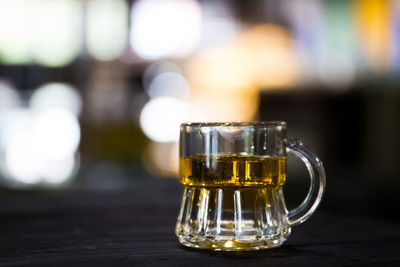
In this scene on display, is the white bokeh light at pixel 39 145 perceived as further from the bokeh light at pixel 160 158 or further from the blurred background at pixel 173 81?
the bokeh light at pixel 160 158

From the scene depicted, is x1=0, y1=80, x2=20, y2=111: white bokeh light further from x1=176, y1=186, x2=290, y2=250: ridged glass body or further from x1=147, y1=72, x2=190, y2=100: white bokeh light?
x1=176, y1=186, x2=290, y2=250: ridged glass body

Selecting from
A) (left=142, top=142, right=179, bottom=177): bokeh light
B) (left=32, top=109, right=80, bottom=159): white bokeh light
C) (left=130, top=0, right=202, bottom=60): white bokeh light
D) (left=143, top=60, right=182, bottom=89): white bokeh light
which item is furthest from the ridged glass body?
(left=130, top=0, right=202, bottom=60): white bokeh light

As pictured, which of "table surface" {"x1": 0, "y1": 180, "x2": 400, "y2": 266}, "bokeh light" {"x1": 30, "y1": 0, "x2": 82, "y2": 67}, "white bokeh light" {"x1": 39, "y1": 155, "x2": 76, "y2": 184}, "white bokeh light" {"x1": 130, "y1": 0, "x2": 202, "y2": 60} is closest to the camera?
"table surface" {"x1": 0, "y1": 180, "x2": 400, "y2": 266}

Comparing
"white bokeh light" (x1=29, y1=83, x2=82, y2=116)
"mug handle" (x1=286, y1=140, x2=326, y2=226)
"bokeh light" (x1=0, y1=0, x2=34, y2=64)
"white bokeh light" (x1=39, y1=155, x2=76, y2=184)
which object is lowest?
"white bokeh light" (x1=39, y1=155, x2=76, y2=184)

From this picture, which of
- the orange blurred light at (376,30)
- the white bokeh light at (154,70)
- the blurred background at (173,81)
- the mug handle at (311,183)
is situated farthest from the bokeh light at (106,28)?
the mug handle at (311,183)

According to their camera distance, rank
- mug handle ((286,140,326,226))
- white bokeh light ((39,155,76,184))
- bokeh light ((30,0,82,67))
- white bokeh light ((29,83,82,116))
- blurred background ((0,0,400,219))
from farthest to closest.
→ bokeh light ((30,0,82,67)), white bokeh light ((29,83,82,116)), blurred background ((0,0,400,219)), white bokeh light ((39,155,76,184)), mug handle ((286,140,326,226))

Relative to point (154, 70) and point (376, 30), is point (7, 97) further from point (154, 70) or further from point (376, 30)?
point (376, 30)
